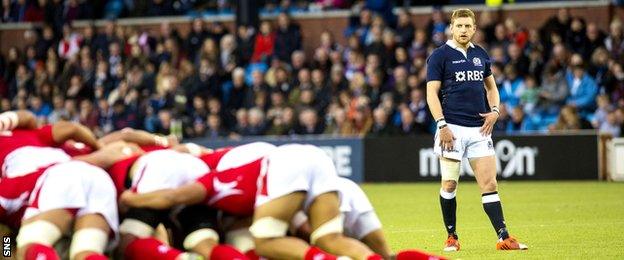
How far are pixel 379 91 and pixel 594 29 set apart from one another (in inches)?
157

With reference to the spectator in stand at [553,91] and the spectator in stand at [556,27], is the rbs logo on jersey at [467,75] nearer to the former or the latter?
the spectator in stand at [553,91]

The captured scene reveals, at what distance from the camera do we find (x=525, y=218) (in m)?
14.7

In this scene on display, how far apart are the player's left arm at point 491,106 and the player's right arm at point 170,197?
3.80 m

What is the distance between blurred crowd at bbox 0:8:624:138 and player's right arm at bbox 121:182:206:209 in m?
→ 14.2

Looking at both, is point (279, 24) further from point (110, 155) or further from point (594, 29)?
point (110, 155)

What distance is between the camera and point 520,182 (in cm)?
2167

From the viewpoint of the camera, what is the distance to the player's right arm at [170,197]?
8320 mm

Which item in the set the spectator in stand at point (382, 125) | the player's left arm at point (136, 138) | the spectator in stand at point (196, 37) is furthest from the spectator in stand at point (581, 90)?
the player's left arm at point (136, 138)

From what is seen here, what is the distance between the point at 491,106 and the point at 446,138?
65cm

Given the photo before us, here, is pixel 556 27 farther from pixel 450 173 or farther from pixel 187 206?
pixel 187 206

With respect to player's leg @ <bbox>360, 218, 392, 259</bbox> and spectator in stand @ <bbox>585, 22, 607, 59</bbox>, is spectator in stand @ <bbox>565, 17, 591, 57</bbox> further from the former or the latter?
player's leg @ <bbox>360, 218, 392, 259</bbox>

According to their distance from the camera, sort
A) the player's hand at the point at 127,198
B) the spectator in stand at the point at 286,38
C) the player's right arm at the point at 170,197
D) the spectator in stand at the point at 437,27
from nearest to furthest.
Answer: the player's right arm at the point at 170,197 → the player's hand at the point at 127,198 → the spectator in stand at the point at 437,27 → the spectator in stand at the point at 286,38

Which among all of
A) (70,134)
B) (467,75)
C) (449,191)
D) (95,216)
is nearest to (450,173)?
(449,191)

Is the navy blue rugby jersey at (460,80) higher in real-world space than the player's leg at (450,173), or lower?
higher
